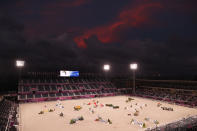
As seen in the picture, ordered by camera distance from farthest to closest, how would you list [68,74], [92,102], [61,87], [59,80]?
[59,80] → [68,74] → [61,87] → [92,102]

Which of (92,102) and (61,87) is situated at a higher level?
(61,87)

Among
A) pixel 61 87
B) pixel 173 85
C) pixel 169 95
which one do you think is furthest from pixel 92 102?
pixel 173 85

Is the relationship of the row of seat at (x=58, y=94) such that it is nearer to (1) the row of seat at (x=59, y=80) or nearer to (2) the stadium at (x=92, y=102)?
(2) the stadium at (x=92, y=102)

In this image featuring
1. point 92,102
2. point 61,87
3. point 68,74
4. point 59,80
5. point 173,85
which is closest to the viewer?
point 92,102

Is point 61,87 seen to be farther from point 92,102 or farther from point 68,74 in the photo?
point 92,102

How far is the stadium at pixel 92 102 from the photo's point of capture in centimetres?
3172

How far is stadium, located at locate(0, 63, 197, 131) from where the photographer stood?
104 feet

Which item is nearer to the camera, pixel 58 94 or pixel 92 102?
pixel 92 102

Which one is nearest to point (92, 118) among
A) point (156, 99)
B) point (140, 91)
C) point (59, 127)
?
point (59, 127)

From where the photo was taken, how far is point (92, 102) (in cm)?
5750

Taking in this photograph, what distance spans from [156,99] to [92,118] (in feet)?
133

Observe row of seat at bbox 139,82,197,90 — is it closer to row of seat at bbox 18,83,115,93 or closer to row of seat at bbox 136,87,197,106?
row of seat at bbox 136,87,197,106

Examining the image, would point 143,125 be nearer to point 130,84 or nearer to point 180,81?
point 180,81

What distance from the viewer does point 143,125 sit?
94.3 ft
